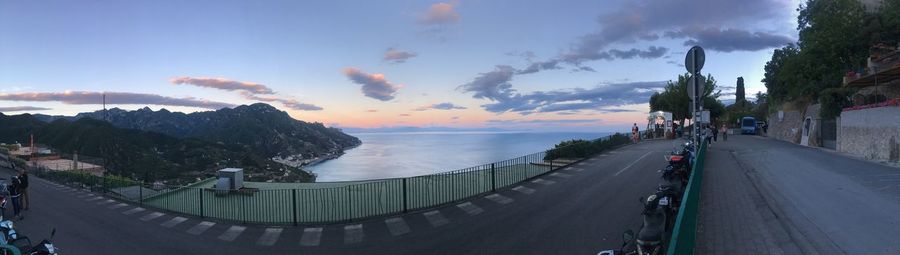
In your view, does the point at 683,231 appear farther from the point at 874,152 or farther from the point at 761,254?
the point at 874,152

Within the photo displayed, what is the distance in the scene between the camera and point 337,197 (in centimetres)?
1512

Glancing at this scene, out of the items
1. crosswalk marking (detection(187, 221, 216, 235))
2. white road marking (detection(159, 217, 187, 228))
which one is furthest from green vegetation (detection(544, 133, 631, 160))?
white road marking (detection(159, 217, 187, 228))

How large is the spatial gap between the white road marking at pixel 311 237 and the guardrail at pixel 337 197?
66 centimetres

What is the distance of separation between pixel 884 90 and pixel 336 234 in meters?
34.2

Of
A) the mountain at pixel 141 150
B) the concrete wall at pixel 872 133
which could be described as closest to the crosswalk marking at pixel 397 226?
the concrete wall at pixel 872 133

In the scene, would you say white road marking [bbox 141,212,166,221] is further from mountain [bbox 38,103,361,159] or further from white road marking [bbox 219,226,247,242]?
mountain [bbox 38,103,361,159]

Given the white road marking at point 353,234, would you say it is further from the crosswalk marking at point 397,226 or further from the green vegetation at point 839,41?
the green vegetation at point 839,41

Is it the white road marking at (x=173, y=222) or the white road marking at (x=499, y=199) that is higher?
the white road marking at (x=499, y=199)

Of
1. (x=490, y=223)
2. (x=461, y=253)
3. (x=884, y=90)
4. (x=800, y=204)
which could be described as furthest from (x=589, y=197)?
(x=884, y=90)

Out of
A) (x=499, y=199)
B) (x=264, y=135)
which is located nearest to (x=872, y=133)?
(x=499, y=199)

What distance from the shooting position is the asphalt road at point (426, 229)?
7996 mm

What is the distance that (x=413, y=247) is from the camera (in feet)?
26.8

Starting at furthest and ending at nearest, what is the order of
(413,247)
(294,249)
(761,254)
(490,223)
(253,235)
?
(253,235) < (490,223) < (294,249) < (413,247) < (761,254)

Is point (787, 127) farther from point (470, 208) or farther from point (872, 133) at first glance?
point (470, 208)
